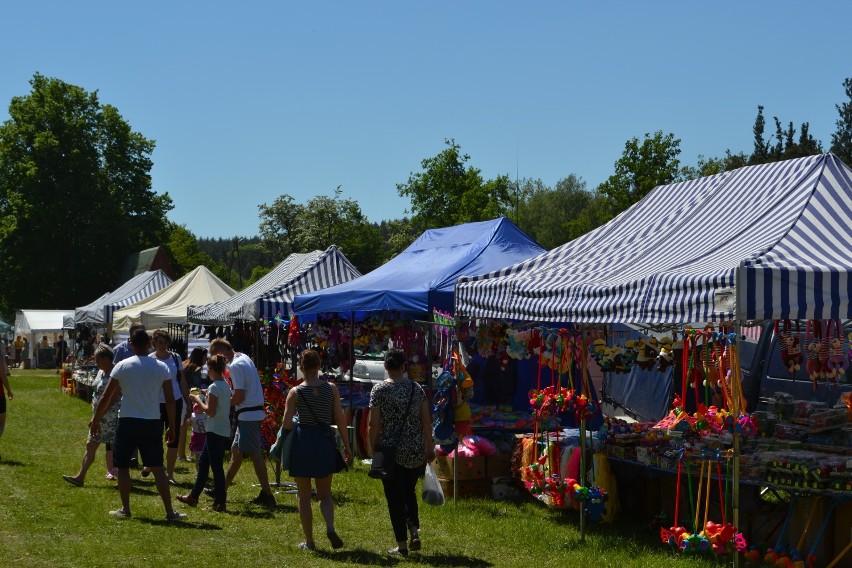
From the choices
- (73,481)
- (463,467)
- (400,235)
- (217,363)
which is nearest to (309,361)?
(217,363)

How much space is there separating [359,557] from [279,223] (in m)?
76.6

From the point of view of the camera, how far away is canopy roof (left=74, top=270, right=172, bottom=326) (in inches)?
1053

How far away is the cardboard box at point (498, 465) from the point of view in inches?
395

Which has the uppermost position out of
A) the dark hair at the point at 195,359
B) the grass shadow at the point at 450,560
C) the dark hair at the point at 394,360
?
the dark hair at the point at 394,360

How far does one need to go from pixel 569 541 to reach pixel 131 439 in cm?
381

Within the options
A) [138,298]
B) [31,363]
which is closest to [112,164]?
[31,363]

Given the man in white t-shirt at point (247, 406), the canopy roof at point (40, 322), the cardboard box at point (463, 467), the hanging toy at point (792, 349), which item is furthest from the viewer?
the canopy roof at point (40, 322)

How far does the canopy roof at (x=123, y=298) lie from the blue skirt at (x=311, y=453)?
67.2 ft

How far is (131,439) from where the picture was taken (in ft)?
27.8

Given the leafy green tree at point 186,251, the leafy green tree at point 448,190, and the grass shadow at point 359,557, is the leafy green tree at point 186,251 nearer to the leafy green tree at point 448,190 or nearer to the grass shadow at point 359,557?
the leafy green tree at point 448,190

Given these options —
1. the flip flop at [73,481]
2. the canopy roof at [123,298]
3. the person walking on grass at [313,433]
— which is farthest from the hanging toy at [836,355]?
the canopy roof at [123,298]

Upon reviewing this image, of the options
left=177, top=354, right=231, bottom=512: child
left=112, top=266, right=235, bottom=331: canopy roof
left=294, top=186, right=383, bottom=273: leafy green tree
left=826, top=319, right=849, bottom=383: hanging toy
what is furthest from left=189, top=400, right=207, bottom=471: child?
left=294, top=186, right=383, bottom=273: leafy green tree

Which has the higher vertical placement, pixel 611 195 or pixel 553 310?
pixel 611 195

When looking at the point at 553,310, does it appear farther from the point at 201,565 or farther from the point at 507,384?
the point at 507,384
